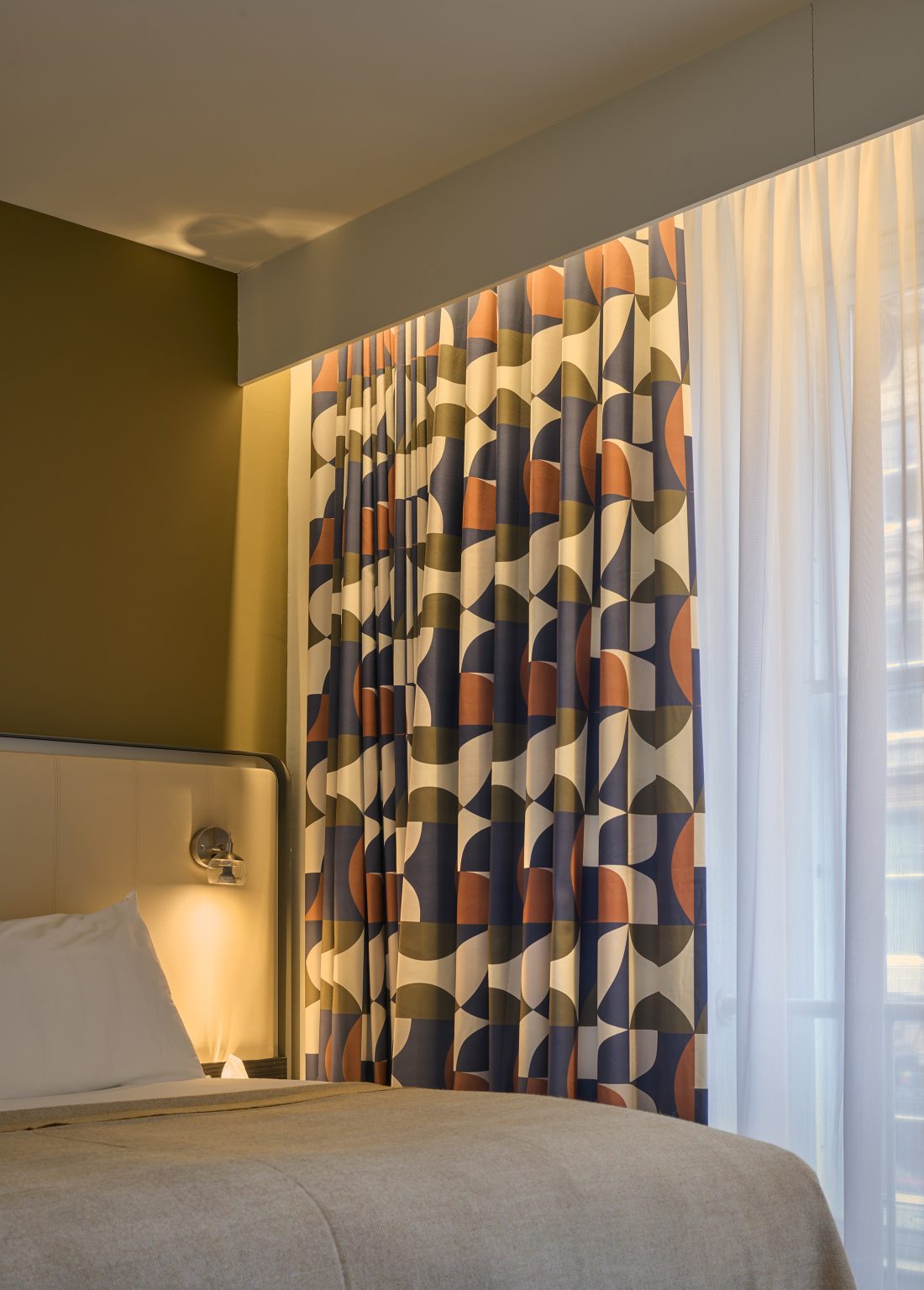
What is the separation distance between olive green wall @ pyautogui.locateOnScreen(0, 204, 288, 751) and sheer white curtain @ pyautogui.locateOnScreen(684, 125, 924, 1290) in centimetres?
151

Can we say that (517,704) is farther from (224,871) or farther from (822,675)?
(224,871)

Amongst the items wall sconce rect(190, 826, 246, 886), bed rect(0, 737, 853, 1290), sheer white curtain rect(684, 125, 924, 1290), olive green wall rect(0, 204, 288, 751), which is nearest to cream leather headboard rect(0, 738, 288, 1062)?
wall sconce rect(190, 826, 246, 886)

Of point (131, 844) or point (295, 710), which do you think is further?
point (295, 710)

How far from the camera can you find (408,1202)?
1.74 m

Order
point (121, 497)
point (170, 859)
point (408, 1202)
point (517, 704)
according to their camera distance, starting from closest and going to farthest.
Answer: point (408, 1202)
point (517, 704)
point (170, 859)
point (121, 497)

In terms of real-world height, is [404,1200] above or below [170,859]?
below

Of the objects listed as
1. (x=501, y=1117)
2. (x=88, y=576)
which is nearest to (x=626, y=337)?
(x=88, y=576)

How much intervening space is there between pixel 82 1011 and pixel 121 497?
1432mm

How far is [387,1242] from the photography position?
167 cm

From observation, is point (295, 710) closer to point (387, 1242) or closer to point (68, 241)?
point (68, 241)

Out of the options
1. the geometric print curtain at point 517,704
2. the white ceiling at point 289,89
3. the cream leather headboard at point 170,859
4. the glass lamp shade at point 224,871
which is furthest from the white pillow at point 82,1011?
the white ceiling at point 289,89

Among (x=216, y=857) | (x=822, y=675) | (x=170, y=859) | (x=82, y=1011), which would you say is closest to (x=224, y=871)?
(x=216, y=857)

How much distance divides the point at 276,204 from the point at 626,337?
107 centimetres

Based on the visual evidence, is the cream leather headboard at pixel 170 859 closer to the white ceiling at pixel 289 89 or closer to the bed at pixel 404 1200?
the bed at pixel 404 1200
